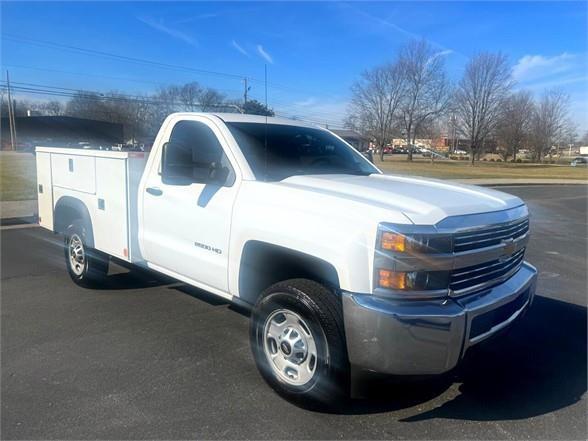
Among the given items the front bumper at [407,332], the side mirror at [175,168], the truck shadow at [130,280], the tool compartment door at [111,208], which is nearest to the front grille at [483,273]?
the front bumper at [407,332]

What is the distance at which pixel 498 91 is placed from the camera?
71812mm

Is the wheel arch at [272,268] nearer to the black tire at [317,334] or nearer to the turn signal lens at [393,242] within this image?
the black tire at [317,334]

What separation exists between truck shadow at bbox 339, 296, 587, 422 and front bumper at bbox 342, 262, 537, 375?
321mm

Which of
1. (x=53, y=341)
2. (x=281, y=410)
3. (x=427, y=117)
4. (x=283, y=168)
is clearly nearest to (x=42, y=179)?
(x=53, y=341)

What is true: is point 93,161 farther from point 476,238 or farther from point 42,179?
point 476,238

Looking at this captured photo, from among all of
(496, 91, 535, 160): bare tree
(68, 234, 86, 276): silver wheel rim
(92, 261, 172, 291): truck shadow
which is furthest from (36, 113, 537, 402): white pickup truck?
(496, 91, 535, 160): bare tree

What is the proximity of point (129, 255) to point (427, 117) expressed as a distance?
231ft

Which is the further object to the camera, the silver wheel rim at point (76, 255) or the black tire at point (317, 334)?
the silver wheel rim at point (76, 255)

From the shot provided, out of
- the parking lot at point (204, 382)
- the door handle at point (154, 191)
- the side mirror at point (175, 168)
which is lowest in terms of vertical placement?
the parking lot at point (204, 382)

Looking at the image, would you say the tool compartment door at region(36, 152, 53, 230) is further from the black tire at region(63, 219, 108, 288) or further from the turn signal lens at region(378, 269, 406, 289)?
the turn signal lens at region(378, 269, 406, 289)

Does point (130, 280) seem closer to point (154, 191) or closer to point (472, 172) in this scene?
point (154, 191)

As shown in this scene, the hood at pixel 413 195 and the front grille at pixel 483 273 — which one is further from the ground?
the hood at pixel 413 195

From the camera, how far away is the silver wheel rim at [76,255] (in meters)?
5.56

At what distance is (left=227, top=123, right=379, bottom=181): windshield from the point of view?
154 inches
